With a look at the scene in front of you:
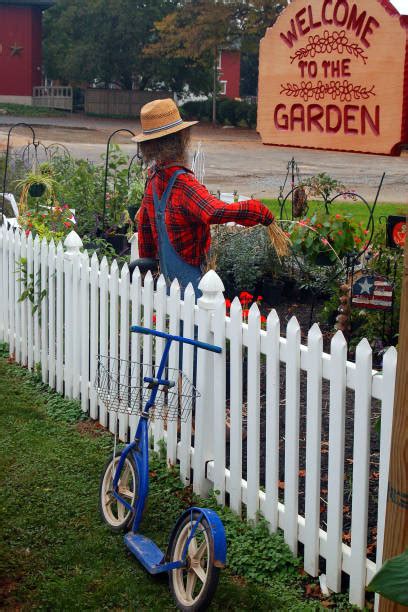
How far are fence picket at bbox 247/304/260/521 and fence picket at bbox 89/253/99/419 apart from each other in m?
1.74

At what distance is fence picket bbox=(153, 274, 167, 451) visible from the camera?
16.4ft

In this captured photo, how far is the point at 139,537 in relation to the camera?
13.6 feet

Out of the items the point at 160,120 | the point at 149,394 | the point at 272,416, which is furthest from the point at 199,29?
the point at 272,416

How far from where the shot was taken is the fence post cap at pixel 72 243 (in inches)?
241

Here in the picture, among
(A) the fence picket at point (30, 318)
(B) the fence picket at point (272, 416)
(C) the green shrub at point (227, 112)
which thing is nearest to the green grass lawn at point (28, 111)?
(C) the green shrub at point (227, 112)

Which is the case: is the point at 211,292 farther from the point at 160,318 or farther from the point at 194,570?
the point at 194,570

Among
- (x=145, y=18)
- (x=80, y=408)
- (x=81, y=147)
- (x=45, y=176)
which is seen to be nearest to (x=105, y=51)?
(x=145, y=18)

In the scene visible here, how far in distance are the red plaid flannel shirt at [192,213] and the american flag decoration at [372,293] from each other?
133 centimetres

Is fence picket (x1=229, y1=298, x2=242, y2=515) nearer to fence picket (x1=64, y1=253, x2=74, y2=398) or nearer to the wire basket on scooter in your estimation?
the wire basket on scooter

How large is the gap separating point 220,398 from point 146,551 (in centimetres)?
82

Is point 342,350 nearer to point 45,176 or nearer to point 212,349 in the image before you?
point 212,349

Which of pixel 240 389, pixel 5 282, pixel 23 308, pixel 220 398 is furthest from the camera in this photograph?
pixel 5 282

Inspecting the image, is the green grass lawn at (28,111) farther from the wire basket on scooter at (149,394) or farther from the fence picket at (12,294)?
the wire basket on scooter at (149,394)

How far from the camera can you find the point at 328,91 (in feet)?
9.00
